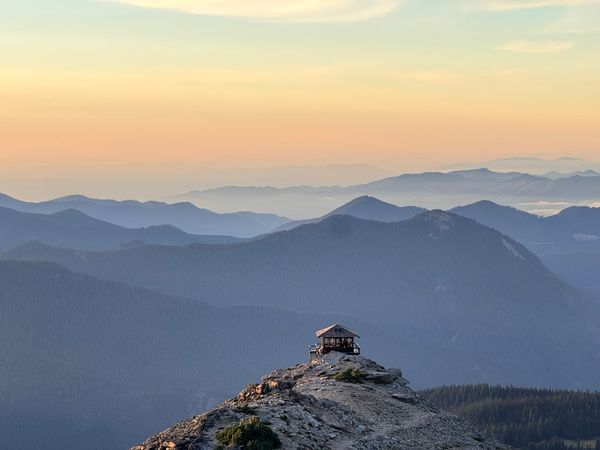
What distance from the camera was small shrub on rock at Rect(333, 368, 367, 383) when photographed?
128 metres

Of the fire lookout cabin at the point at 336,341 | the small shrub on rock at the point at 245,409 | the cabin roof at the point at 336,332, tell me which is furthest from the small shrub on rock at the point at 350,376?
the small shrub on rock at the point at 245,409

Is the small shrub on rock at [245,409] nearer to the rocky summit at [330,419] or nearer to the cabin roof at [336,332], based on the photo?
the rocky summit at [330,419]

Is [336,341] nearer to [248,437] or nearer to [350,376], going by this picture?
[350,376]

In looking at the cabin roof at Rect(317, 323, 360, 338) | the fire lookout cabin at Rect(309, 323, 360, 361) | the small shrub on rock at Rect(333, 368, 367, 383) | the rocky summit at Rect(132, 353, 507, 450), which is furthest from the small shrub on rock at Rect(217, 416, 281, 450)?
the fire lookout cabin at Rect(309, 323, 360, 361)

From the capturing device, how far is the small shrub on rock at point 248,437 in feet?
289

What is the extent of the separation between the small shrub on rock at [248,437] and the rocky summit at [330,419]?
0.07m

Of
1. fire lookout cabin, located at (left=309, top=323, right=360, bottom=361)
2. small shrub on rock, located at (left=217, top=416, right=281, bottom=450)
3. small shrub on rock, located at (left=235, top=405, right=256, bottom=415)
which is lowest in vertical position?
fire lookout cabin, located at (left=309, top=323, right=360, bottom=361)

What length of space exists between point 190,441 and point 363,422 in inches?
873

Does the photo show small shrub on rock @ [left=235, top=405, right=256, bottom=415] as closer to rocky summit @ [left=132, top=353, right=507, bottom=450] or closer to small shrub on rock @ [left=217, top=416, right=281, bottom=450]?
rocky summit @ [left=132, top=353, right=507, bottom=450]

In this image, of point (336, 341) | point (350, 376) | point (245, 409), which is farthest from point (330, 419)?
point (336, 341)

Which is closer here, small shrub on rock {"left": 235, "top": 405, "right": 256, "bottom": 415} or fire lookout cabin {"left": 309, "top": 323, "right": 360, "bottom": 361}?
small shrub on rock {"left": 235, "top": 405, "right": 256, "bottom": 415}

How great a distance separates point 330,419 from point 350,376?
2621cm

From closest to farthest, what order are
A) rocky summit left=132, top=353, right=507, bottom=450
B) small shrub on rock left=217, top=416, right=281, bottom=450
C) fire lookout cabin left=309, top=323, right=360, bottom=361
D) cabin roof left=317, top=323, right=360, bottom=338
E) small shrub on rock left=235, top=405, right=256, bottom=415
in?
small shrub on rock left=217, top=416, right=281, bottom=450 → rocky summit left=132, top=353, right=507, bottom=450 → small shrub on rock left=235, top=405, right=256, bottom=415 → cabin roof left=317, top=323, right=360, bottom=338 → fire lookout cabin left=309, top=323, right=360, bottom=361

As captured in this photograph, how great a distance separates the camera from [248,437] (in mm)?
88562
